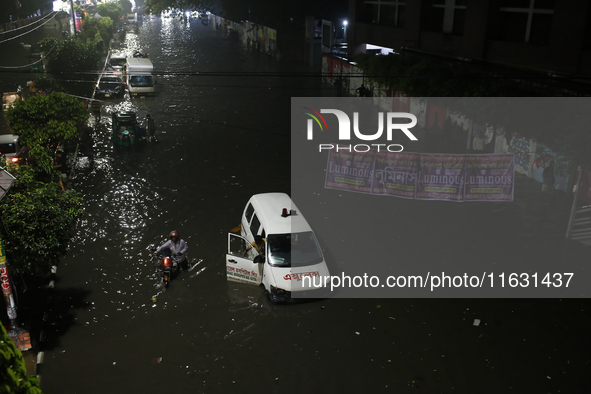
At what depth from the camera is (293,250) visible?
11.1m

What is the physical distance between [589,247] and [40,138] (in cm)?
1740

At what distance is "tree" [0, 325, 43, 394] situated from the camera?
2918 mm

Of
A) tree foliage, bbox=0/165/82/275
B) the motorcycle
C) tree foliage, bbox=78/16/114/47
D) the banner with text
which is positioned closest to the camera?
tree foliage, bbox=0/165/82/275

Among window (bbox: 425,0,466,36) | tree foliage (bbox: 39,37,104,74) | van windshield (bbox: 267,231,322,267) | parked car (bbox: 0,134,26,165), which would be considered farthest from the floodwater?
tree foliage (bbox: 39,37,104,74)

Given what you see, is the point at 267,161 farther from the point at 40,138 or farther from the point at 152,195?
the point at 40,138

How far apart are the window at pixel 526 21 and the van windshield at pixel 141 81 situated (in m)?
22.6

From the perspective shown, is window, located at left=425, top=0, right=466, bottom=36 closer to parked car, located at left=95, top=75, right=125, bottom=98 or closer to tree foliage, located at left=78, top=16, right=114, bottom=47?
parked car, located at left=95, top=75, right=125, bottom=98

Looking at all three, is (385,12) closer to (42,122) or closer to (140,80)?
(140,80)

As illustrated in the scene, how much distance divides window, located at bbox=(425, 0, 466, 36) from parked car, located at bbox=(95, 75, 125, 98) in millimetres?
20177

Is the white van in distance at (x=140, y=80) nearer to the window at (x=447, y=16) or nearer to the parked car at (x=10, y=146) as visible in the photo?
the parked car at (x=10, y=146)

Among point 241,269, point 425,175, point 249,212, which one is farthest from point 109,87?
point 241,269

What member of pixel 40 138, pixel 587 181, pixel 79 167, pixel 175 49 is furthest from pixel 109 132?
pixel 175 49

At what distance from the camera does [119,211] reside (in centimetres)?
1591

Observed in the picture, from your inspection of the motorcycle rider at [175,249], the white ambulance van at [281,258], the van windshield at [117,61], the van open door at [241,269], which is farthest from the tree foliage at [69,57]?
the van open door at [241,269]
